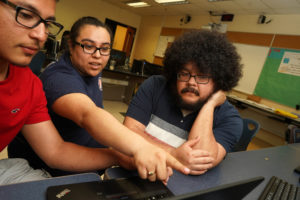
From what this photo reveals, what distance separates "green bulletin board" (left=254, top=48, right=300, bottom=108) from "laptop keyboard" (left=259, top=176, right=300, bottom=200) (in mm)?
3671

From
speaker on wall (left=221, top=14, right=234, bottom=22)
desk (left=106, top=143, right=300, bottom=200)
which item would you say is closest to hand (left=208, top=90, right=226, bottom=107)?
desk (left=106, top=143, right=300, bottom=200)

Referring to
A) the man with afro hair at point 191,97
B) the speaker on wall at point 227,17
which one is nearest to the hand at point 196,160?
the man with afro hair at point 191,97

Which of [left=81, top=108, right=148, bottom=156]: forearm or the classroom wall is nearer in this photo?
[left=81, top=108, right=148, bottom=156]: forearm

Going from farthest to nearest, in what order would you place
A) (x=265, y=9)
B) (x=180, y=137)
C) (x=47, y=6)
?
(x=265, y=9) → (x=180, y=137) → (x=47, y=6)

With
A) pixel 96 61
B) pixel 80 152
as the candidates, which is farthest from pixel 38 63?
pixel 80 152

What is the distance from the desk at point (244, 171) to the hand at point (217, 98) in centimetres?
31

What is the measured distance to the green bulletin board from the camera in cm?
377

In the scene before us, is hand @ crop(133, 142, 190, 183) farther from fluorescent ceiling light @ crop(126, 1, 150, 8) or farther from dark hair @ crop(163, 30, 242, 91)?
fluorescent ceiling light @ crop(126, 1, 150, 8)

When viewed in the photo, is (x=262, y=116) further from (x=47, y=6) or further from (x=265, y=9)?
(x=47, y=6)

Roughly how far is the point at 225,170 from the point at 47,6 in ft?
3.25

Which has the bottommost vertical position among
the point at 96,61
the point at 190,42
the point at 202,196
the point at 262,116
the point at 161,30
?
the point at 262,116

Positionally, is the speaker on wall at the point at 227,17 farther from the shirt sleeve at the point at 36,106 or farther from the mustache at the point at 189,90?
the shirt sleeve at the point at 36,106

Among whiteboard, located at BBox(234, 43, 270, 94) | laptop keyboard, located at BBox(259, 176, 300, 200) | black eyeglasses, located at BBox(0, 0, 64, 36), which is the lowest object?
laptop keyboard, located at BBox(259, 176, 300, 200)

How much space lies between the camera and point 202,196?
315mm
